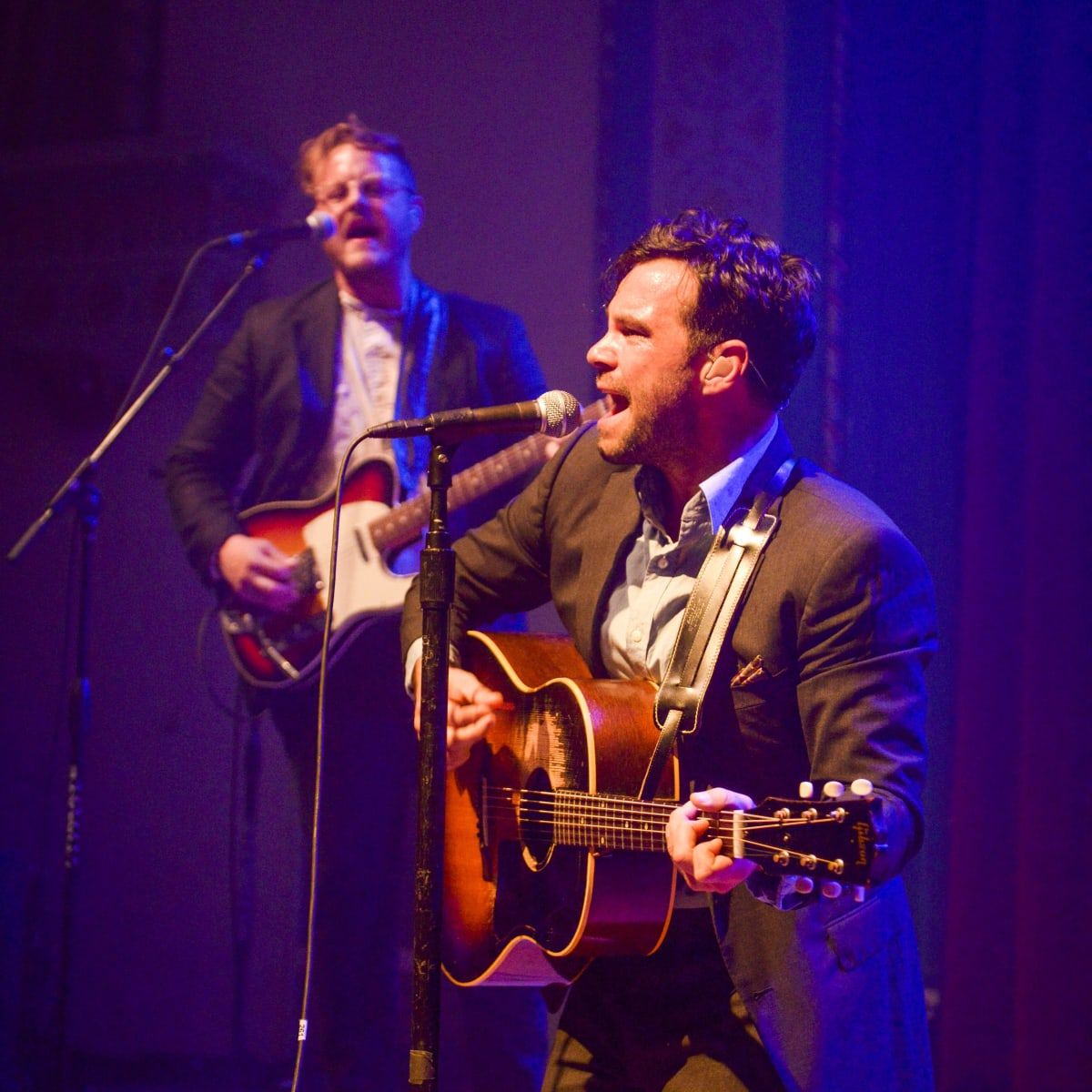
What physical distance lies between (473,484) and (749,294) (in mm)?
1234

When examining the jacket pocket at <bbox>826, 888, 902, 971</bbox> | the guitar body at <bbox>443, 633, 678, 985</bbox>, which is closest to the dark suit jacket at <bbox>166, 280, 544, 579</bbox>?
the guitar body at <bbox>443, 633, 678, 985</bbox>

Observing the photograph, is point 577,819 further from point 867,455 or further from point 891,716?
point 867,455

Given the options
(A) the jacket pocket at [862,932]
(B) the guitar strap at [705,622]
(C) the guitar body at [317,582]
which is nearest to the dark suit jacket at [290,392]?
(C) the guitar body at [317,582]

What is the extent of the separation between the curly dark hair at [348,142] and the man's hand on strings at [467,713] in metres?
1.97

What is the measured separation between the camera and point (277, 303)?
3.83 metres

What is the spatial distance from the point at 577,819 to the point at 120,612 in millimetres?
2607

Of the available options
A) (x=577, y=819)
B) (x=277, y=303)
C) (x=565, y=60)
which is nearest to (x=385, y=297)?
(x=277, y=303)

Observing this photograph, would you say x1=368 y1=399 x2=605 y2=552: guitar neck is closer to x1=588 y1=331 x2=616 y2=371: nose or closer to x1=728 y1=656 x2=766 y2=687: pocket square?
x1=588 y1=331 x2=616 y2=371: nose

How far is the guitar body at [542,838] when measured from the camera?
2.00m

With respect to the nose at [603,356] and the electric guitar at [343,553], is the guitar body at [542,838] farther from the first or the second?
the electric guitar at [343,553]

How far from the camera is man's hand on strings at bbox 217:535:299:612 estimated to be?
3555 millimetres

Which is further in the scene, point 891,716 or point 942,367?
point 942,367

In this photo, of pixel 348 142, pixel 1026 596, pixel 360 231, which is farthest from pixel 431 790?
pixel 348 142

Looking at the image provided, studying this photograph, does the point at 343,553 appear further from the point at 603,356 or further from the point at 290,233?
the point at 603,356
